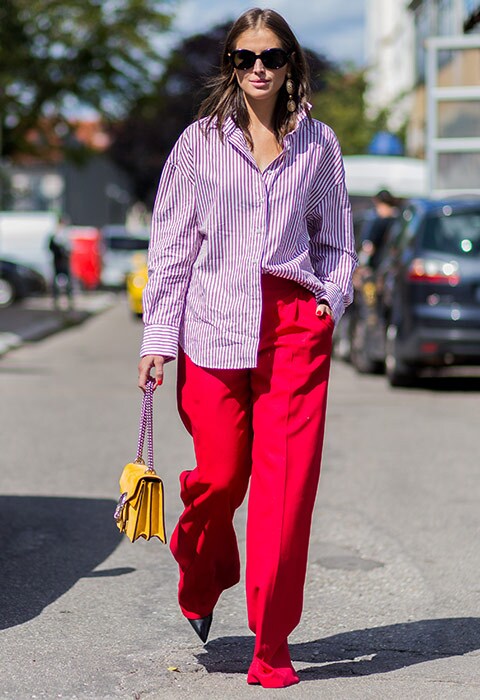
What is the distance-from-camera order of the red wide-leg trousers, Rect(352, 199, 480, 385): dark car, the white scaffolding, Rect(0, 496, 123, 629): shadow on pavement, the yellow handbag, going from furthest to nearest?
1. the white scaffolding
2. Rect(352, 199, 480, 385): dark car
3. Rect(0, 496, 123, 629): shadow on pavement
4. the yellow handbag
5. the red wide-leg trousers

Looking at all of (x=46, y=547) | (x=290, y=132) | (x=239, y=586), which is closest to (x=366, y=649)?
(x=239, y=586)

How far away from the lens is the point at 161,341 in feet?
13.4

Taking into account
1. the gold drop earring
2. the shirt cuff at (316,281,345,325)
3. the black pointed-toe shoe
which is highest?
the gold drop earring

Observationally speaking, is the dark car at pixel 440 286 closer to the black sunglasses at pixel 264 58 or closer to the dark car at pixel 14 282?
the black sunglasses at pixel 264 58

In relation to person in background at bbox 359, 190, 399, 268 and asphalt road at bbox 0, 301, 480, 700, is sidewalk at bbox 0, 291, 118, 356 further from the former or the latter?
asphalt road at bbox 0, 301, 480, 700

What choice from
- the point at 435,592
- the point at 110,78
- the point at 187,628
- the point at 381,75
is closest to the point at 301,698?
the point at 187,628

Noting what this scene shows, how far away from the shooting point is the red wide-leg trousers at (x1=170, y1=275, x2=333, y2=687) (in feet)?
13.0

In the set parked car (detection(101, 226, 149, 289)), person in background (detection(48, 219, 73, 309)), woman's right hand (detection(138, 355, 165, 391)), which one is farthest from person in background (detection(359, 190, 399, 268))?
parked car (detection(101, 226, 149, 289))

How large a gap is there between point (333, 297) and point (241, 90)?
657 millimetres

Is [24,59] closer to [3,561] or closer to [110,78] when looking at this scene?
[110,78]

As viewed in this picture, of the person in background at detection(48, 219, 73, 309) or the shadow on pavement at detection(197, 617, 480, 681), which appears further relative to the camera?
the person in background at detection(48, 219, 73, 309)

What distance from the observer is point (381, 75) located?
57.9 metres

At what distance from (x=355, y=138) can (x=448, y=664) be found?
3619 cm

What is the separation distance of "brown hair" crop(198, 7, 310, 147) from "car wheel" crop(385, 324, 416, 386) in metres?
8.69
